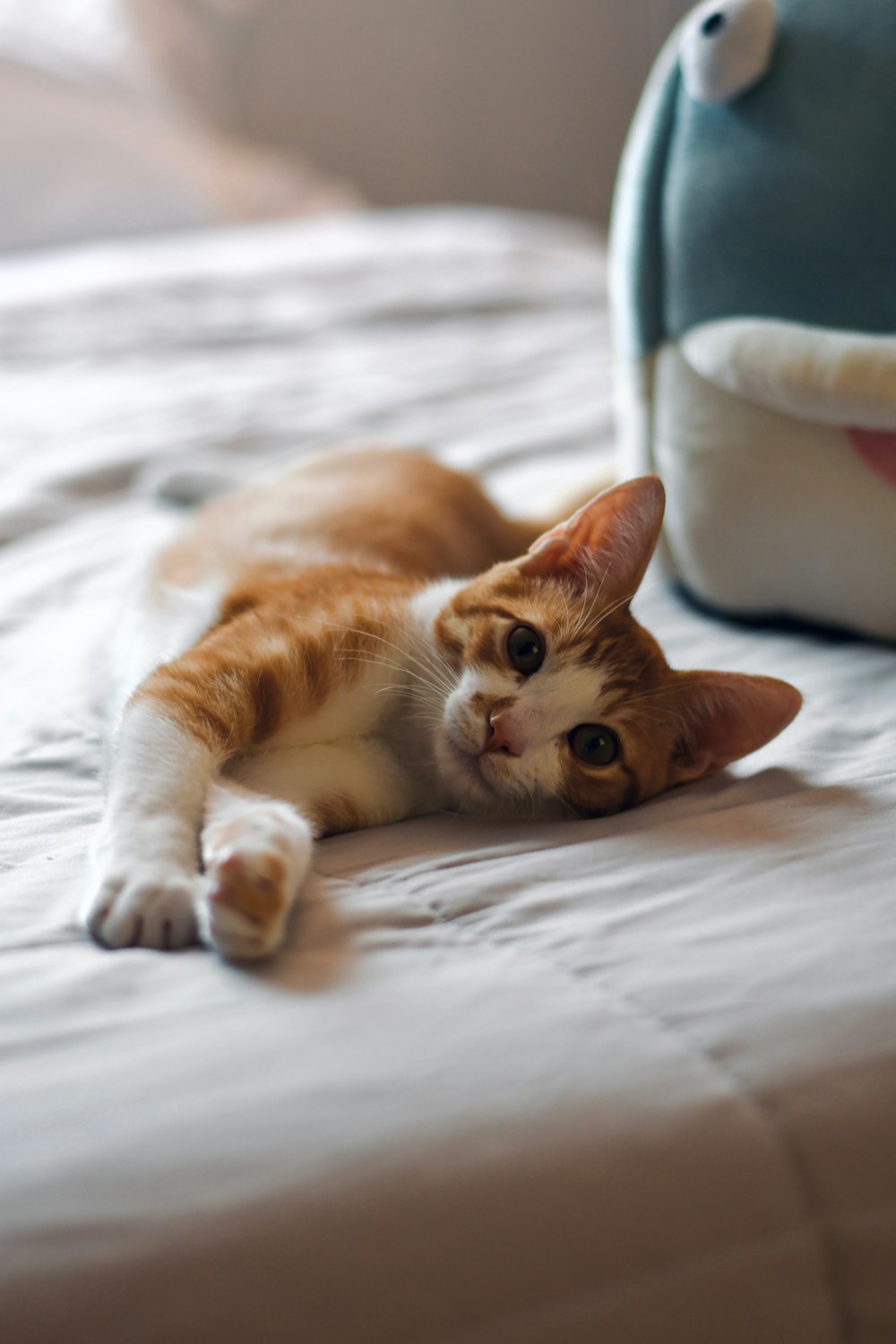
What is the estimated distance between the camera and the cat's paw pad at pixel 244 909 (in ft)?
2.27

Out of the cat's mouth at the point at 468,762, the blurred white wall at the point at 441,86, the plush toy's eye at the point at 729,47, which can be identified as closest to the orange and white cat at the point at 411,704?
the cat's mouth at the point at 468,762

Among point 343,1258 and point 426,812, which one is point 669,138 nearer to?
point 426,812

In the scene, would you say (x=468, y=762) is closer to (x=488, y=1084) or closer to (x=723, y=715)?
(x=723, y=715)

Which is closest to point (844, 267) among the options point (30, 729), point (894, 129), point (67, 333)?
point (894, 129)

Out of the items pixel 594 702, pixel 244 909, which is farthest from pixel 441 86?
pixel 244 909

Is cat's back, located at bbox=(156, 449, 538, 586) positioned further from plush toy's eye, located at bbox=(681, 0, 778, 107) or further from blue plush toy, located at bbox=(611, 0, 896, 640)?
plush toy's eye, located at bbox=(681, 0, 778, 107)

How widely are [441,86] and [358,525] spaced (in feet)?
11.2

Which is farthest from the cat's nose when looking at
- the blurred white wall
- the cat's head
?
the blurred white wall

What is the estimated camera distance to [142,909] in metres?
0.73

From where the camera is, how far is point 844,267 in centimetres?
118

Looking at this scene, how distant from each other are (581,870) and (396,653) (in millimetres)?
370

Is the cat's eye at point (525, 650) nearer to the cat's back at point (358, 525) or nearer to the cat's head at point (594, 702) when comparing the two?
the cat's head at point (594, 702)

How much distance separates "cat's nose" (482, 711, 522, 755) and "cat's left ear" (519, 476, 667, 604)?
0.55ft

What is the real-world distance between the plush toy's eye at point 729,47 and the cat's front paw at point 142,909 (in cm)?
99
